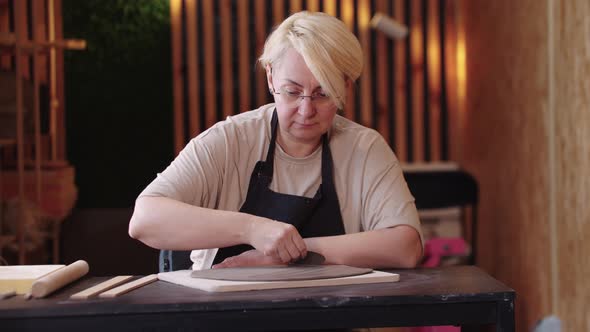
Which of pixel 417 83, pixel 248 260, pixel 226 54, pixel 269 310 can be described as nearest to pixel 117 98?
pixel 226 54

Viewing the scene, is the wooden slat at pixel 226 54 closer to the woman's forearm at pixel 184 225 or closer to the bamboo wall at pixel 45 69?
the bamboo wall at pixel 45 69

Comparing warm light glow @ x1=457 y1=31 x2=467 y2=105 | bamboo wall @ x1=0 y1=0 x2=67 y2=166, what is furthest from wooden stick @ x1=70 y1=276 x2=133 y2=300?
warm light glow @ x1=457 y1=31 x2=467 y2=105

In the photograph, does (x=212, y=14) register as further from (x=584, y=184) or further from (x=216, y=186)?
(x=216, y=186)

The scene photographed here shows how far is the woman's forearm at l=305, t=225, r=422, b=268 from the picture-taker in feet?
7.24

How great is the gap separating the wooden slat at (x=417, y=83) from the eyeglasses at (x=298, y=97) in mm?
3609

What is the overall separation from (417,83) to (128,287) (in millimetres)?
4271

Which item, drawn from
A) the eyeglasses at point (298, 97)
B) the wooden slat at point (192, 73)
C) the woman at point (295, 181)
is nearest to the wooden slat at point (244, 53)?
the wooden slat at point (192, 73)

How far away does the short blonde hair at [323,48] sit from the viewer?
7.37 ft

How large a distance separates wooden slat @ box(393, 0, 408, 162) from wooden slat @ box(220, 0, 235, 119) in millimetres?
Result: 1047

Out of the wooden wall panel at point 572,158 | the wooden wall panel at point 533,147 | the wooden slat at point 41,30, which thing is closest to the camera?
the wooden wall panel at point 572,158

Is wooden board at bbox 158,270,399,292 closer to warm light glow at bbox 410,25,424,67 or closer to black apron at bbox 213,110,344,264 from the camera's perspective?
black apron at bbox 213,110,344,264

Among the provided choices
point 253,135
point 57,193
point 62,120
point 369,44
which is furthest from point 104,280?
point 369,44

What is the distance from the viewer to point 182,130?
5746 millimetres

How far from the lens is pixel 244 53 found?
5742 mm
